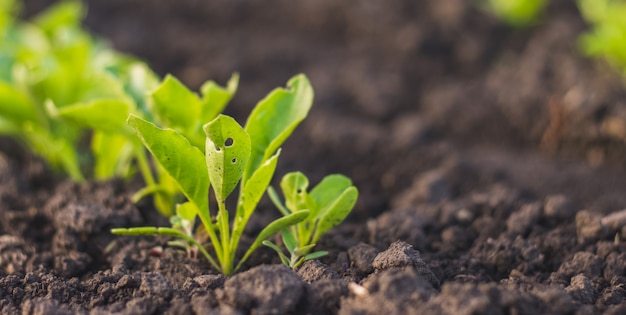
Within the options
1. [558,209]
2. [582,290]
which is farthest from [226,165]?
[558,209]

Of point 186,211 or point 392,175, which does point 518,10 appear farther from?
point 186,211

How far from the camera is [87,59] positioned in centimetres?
292

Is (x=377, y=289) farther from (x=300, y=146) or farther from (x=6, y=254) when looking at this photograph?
(x=300, y=146)

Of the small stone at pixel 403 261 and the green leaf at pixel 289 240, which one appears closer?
the small stone at pixel 403 261

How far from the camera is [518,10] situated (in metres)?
4.43

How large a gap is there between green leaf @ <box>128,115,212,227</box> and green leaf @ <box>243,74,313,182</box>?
0.45ft

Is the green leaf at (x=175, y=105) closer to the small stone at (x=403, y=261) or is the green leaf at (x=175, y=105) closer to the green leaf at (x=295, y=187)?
the green leaf at (x=295, y=187)

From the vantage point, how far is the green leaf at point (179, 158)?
1.81 metres

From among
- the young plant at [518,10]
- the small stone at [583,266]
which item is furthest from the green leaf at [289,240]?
the young plant at [518,10]

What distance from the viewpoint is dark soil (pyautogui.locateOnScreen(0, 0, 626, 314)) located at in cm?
178

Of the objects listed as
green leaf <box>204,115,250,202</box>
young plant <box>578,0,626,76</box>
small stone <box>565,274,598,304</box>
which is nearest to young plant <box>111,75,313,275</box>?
green leaf <box>204,115,250,202</box>

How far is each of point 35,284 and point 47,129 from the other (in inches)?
38.2

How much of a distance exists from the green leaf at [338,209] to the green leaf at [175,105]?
1.64ft

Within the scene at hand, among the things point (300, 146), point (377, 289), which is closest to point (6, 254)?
point (377, 289)
